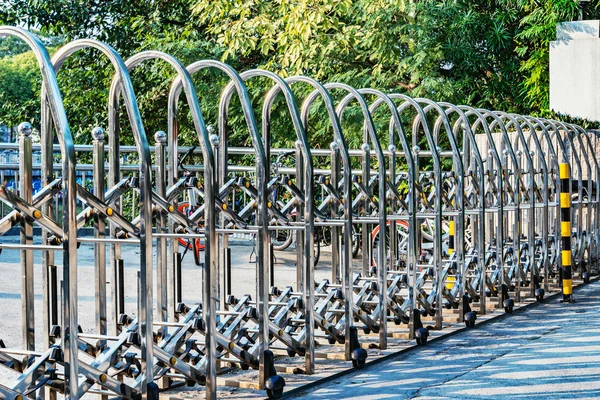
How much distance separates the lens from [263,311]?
4.97 meters

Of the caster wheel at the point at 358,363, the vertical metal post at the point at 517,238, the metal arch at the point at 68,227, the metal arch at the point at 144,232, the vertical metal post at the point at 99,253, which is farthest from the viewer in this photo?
the vertical metal post at the point at 517,238

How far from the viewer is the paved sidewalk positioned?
5109mm

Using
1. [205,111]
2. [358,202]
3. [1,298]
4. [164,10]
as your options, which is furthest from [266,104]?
[164,10]

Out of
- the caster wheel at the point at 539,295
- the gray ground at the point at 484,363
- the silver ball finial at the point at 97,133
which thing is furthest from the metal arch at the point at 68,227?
the caster wheel at the point at 539,295

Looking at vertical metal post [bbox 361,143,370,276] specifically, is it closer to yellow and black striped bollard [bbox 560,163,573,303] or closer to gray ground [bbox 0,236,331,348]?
gray ground [bbox 0,236,331,348]

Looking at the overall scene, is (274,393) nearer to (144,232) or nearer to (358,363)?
(358,363)

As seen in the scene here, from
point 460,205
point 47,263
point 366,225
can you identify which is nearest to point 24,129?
point 47,263

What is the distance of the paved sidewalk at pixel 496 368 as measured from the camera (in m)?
5.11

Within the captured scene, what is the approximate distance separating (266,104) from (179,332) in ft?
5.56

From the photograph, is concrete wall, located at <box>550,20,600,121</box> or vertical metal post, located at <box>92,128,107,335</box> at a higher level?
concrete wall, located at <box>550,20,600,121</box>

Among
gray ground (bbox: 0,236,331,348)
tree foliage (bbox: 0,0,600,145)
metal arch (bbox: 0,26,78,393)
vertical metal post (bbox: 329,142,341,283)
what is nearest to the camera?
metal arch (bbox: 0,26,78,393)

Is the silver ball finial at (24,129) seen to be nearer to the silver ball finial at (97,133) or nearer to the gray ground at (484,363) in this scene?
the silver ball finial at (97,133)

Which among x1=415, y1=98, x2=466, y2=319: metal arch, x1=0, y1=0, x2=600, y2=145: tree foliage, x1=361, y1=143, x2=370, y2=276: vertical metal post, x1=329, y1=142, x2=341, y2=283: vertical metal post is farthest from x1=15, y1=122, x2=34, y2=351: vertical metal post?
x1=0, y1=0, x2=600, y2=145: tree foliage

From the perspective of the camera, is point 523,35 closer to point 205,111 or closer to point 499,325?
point 205,111
